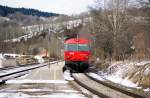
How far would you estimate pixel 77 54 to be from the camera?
39812 millimetres

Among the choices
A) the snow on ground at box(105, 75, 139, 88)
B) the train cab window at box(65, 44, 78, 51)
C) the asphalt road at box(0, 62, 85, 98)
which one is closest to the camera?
the asphalt road at box(0, 62, 85, 98)

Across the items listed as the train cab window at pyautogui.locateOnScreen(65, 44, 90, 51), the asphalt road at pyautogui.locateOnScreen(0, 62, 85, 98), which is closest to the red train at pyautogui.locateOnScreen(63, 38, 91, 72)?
the train cab window at pyautogui.locateOnScreen(65, 44, 90, 51)

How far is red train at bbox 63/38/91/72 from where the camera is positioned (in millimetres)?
39594

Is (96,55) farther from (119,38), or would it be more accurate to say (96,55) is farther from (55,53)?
(55,53)

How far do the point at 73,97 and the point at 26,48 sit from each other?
474 ft

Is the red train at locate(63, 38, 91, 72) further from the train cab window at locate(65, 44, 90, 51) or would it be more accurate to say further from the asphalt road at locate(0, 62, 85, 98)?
the asphalt road at locate(0, 62, 85, 98)

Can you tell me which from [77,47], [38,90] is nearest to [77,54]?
[77,47]

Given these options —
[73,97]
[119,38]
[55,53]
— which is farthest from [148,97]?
[55,53]

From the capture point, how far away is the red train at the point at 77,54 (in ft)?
130

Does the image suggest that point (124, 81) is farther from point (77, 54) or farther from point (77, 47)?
point (77, 47)

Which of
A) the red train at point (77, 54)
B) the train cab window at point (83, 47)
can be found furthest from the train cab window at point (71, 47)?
the train cab window at point (83, 47)

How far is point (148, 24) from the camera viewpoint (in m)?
40.0

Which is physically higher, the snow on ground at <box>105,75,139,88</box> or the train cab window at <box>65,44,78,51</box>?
the train cab window at <box>65,44,78,51</box>

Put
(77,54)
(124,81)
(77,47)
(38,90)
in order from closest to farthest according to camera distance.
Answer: (38,90) → (124,81) → (77,54) → (77,47)
